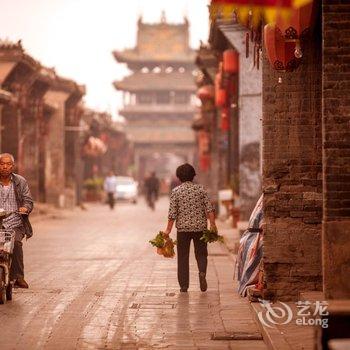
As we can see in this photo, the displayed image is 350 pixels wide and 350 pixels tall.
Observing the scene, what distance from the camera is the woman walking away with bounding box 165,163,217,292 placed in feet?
41.4

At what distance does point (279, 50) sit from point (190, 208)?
2766 millimetres

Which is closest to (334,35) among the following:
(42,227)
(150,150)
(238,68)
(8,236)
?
(8,236)

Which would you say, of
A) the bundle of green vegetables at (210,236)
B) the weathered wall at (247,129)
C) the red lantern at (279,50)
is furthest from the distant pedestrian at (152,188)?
the red lantern at (279,50)

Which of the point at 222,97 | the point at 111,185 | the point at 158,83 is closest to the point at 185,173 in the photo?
the point at 222,97

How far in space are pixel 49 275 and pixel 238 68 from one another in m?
12.3

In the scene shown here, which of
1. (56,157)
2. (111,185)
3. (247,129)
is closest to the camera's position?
(247,129)

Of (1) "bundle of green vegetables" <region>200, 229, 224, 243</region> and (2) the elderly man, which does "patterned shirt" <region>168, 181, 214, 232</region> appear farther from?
(2) the elderly man

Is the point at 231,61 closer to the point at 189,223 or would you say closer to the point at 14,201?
the point at 189,223

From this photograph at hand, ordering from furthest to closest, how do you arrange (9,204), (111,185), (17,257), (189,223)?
(111,185)
(189,223)
(17,257)
(9,204)

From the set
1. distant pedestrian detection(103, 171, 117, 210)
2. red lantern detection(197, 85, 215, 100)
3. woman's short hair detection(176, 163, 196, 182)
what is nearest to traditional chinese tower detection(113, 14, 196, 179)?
distant pedestrian detection(103, 171, 117, 210)

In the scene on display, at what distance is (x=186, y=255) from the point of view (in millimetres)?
12656

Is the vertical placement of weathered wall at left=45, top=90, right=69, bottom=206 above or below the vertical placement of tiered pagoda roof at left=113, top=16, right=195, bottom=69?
below

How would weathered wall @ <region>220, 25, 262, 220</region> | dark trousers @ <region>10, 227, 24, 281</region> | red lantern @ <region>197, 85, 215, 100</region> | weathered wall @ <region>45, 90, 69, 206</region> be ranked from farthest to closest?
weathered wall @ <region>45, 90, 69, 206</region>
red lantern @ <region>197, 85, 215, 100</region>
weathered wall @ <region>220, 25, 262, 220</region>
dark trousers @ <region>10, 227, 24, 281</region>

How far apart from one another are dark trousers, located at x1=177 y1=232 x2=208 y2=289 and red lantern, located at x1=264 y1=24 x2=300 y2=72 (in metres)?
2.62
